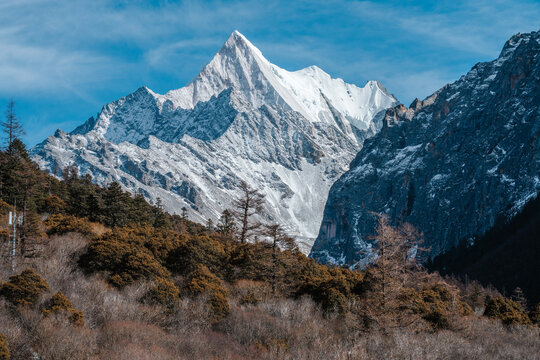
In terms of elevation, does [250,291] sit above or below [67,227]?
below

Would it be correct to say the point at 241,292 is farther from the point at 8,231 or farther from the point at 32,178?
the point at 32,178

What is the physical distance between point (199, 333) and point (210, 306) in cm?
237

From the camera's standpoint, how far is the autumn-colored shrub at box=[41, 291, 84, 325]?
18656 millimetres

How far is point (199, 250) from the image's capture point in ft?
101

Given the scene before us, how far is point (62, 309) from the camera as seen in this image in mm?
18844

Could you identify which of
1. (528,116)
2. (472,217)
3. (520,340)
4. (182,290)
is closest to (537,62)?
(528,116)

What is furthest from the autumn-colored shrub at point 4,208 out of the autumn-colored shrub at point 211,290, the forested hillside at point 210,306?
the autumn-colored shrub at point 211,290

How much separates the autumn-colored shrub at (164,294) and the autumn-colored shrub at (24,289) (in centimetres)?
523

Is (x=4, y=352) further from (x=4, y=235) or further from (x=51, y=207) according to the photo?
(x=51, y=207)

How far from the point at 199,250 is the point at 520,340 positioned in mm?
21134

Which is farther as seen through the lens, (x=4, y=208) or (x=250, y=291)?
(x=4, y=208)

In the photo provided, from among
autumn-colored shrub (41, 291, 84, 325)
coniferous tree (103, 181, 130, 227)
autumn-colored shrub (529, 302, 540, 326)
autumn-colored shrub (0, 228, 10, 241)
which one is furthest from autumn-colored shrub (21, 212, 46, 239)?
autumn-colored shrub (529, 302, 540, 326)

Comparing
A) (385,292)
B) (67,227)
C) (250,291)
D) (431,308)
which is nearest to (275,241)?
(250,291)

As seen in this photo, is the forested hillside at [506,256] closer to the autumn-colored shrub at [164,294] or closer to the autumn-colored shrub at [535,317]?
the autumn-colored shrub at [535,317]
